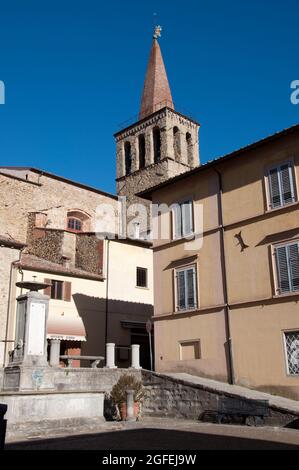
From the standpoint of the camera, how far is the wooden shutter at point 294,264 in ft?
48.4

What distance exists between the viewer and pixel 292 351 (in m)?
14.4

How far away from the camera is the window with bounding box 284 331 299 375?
1427cm

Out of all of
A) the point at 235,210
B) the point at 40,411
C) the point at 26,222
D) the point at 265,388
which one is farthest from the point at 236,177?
the point at 26,222

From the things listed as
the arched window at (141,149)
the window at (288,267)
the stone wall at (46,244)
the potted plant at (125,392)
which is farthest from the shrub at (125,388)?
the arched window at (141,149)

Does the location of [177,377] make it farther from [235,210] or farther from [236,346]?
[235,210]

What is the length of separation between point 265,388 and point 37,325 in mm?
7263

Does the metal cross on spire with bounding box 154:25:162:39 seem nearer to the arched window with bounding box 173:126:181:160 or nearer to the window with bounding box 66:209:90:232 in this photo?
the arched window with bounding box 173:126:181:160

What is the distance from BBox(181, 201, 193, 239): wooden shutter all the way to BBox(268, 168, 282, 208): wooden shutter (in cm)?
362

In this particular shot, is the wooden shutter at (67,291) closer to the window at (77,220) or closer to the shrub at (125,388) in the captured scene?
the shrub at (125,388)

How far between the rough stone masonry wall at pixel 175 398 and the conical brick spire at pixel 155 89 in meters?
36.4

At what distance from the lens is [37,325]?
14508 mm

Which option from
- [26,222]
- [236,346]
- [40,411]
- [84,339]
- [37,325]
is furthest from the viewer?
[26,222]
